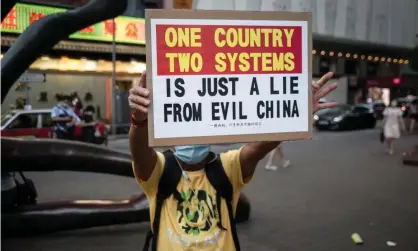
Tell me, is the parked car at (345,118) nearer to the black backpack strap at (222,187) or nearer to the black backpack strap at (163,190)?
the black backpack strap at (222,187)

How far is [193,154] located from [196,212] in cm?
29

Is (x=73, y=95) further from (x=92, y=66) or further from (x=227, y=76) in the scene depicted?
(x=227, y=76)

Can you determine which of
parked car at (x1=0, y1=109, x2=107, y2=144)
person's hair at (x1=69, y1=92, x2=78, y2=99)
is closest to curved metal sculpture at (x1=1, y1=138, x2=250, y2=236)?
parked car at (x1=0, y1=109, x2=107, y2=144)

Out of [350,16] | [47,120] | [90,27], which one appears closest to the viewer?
[350,16]

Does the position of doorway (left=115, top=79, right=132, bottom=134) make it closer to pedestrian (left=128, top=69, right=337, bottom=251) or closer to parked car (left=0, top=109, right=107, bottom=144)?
parked car (left=0, top=109, right=107, bottom=144)

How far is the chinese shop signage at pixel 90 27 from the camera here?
1958 centimetres

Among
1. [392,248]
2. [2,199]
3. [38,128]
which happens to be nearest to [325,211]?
[392,248]

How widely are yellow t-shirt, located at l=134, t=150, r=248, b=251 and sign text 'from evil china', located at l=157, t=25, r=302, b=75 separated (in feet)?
1.79

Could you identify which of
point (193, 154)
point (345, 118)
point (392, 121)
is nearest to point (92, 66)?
point (345, 118)

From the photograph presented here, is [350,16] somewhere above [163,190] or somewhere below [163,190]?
above

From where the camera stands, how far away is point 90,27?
2198cm

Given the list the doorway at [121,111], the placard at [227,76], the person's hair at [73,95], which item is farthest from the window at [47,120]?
Result: the placard at [227,76]

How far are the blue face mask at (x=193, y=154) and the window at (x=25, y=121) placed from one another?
12282mm

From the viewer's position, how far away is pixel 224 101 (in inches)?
98.5
